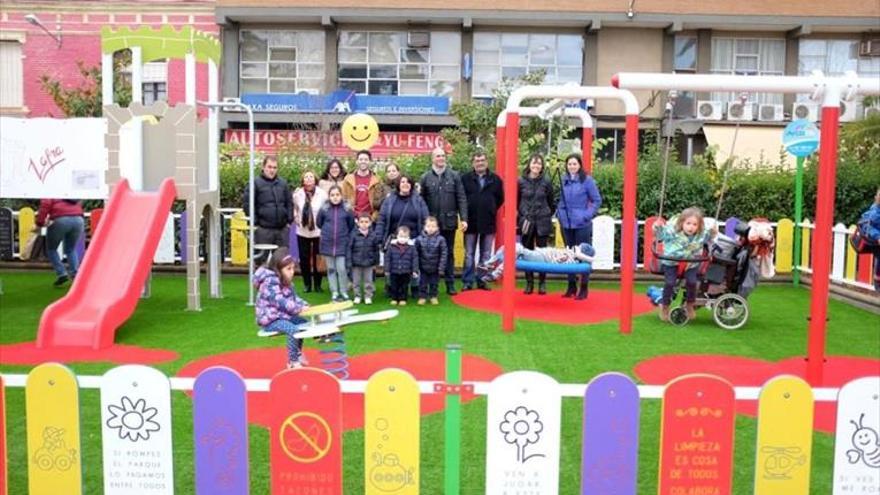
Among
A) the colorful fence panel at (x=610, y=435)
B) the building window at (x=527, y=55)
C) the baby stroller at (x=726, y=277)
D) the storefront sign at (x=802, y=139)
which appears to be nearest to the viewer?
the colorful fence panel at (x=610, y=435)

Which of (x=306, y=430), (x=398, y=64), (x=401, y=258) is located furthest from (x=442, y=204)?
(x=398, y=64)

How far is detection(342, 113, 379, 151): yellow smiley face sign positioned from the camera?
11773mm

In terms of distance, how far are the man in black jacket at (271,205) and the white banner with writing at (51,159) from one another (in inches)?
73.6

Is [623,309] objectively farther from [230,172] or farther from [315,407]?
[230,172]

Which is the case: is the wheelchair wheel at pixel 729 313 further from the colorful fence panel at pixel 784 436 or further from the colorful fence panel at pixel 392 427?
the colorful fence panel at pixel 392 427

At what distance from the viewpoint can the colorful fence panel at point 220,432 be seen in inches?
136

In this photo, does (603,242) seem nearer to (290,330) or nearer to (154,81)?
(290,330)

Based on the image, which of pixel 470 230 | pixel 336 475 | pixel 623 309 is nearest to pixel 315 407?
pixel 336 475

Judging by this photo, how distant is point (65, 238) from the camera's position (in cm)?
1182

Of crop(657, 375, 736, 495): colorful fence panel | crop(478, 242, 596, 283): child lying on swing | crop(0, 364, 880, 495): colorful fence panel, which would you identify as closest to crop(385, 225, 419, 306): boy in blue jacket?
crop(478, 242, 596, 283): child lying on swing

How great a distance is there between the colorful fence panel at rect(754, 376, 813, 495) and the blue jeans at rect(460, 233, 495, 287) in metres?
8.02

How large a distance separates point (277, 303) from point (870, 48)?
2770cm

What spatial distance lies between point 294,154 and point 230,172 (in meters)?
Answer: 1.53

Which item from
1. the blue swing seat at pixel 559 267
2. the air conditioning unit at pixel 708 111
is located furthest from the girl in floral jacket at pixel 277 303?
the air conditioning unit at pixel 708 111
